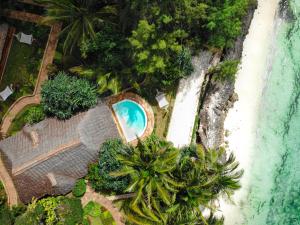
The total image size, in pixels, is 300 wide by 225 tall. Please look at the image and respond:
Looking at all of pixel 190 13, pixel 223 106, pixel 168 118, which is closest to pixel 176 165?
pixel 168 118

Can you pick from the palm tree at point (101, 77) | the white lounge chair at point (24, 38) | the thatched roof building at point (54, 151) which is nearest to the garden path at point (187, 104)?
the thatched roof building at point (54, 151)

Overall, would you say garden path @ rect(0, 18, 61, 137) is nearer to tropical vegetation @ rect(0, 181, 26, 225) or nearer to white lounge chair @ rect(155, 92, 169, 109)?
tropical vegetation @ rect(0, 181, 26, 225)

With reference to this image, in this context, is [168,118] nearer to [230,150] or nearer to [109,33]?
[230,150]

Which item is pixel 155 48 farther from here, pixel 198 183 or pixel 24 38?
pixel 24 38

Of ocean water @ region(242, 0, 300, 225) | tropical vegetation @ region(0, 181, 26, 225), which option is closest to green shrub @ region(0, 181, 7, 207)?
tropical vegetation @ region(0, 181, 26, 225)

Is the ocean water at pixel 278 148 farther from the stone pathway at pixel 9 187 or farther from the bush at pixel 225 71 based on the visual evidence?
the stone pathway at pixel 9 187
